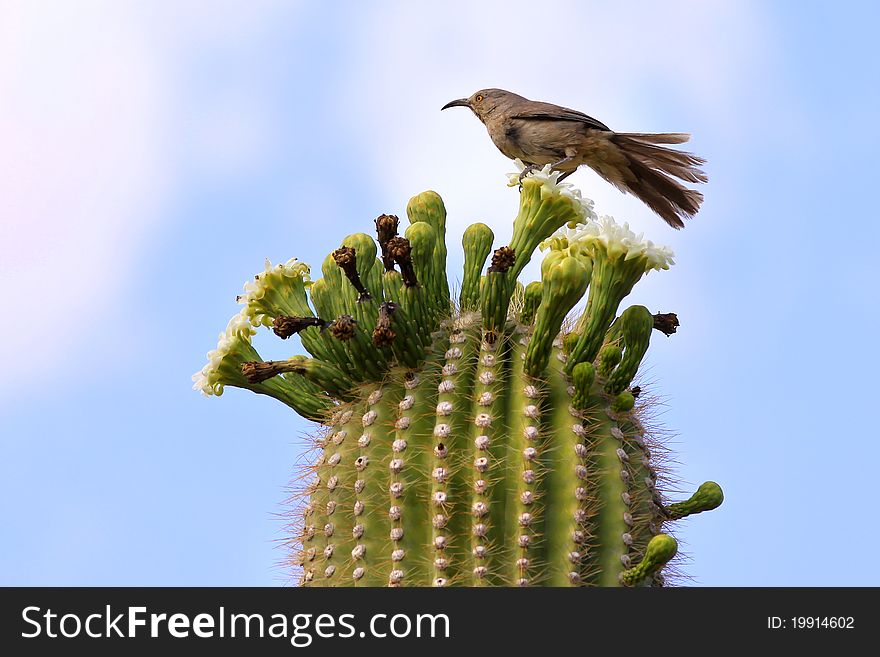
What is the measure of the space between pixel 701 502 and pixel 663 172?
2919 millimetres

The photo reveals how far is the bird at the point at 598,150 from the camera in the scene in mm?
6188

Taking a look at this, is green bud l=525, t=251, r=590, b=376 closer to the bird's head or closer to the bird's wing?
the bird's wing

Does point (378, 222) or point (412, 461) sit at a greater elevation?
point (378, 222)

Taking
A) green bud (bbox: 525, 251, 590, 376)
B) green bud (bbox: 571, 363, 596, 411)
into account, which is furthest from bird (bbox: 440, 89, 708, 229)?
green bud (bbox: 571, 363, 596, 411)

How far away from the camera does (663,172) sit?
20.8 ft

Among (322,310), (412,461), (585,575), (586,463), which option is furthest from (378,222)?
(585,575)

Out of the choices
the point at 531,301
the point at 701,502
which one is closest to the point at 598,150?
the point at 531,301

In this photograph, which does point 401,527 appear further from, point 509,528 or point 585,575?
point 585,575

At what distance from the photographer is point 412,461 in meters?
3.56

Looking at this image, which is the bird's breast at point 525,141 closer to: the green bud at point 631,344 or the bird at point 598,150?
the bird at point 598,150

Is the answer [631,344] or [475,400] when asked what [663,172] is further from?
[475,400]

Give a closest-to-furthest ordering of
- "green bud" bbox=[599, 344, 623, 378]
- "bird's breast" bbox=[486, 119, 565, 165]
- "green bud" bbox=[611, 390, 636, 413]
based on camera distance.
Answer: "green bud" bbox=[611, 390, 636, 413], "green bud" bbox=[599, 344, 623, 378], "bird's breast" bbox=[486, 119, 565, 165]

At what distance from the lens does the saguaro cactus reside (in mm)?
3475
